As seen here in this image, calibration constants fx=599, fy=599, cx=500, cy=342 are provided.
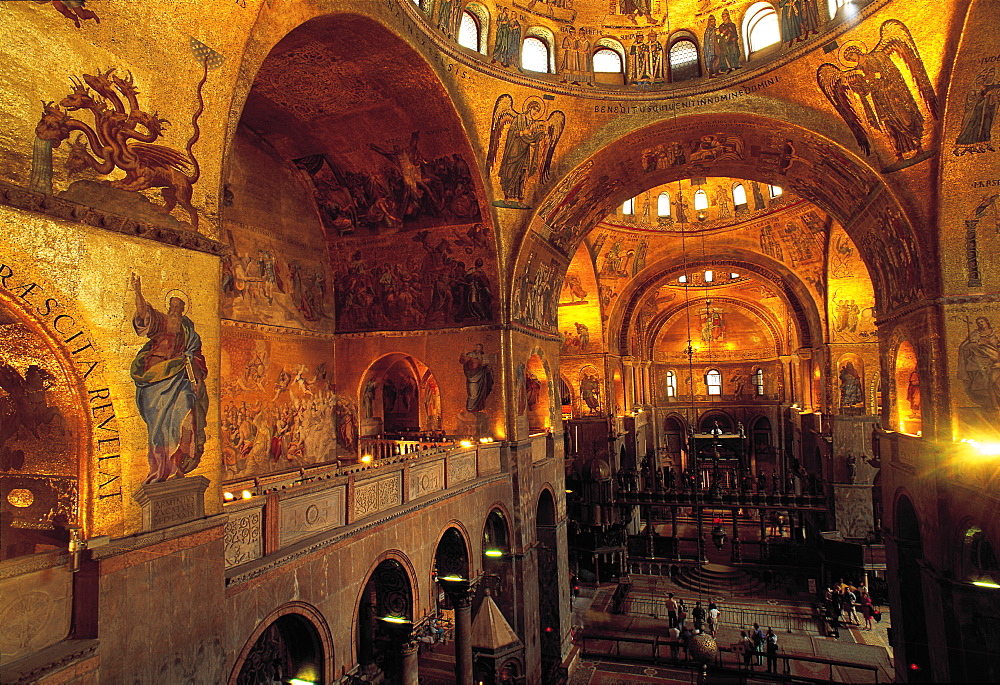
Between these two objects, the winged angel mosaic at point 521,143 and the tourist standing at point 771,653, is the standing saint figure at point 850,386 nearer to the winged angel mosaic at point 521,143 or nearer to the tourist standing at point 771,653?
the tourist standing at point 771,653

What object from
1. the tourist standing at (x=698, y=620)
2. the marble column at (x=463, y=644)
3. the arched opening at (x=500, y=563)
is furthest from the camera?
the tourist standing at (x=698, y=620)

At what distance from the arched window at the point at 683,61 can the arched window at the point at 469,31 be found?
5143 millimetres

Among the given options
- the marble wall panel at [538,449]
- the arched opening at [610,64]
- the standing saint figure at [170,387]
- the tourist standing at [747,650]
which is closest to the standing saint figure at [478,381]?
the marble wall panel at [538,449]

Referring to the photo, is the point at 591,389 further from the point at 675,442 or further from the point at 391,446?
the point at 675,442

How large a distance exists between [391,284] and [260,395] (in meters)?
4.46

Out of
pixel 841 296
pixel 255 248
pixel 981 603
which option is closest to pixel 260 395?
pixel 255 248

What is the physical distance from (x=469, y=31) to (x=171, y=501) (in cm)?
1165

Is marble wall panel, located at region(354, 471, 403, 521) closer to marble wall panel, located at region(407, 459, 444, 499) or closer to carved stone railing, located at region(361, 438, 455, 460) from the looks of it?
marble wall panel, located at region(407, 459, 444, 499)

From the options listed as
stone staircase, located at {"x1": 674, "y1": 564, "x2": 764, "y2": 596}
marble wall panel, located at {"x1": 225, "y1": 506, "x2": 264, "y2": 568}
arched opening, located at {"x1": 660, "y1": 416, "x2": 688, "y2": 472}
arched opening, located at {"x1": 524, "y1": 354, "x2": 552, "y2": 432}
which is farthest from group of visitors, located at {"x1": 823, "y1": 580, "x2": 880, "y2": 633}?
arched opening, located at {"x1": 660, "y1": 416, "x2": 688, "y2": 472}

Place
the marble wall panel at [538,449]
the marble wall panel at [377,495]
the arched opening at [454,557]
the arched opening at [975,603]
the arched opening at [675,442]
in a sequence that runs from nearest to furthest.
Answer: the marble wall panel at [377,495] → the arched opening at [975,603] → the arched opening at [454,557] → the marble wall panel at [538,449] → the arched opening at [675,442]

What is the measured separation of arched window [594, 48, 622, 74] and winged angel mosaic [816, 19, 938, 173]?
478 cm

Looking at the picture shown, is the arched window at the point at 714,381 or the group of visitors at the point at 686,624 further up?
the arched window at the point at 714,381

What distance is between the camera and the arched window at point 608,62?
50.7 feet

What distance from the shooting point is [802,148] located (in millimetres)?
14648
